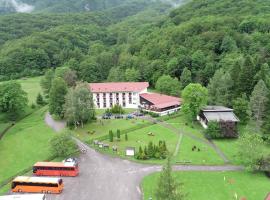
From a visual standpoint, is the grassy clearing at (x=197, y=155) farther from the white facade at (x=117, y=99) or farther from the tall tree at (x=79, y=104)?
the white facade at (x=117, y=99)

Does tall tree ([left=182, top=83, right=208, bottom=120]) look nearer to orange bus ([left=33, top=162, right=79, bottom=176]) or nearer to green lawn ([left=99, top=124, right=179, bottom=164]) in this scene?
green lawn ([left=99, top=124, right=179, bottom=164])

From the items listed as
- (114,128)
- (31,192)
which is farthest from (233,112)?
(31,192)

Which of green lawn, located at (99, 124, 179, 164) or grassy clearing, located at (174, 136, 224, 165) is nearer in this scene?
grassy clearing, located at (174, 136, 224, 165)

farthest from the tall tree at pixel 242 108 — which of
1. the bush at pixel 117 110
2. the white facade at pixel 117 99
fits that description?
the bush at pixel 117 110

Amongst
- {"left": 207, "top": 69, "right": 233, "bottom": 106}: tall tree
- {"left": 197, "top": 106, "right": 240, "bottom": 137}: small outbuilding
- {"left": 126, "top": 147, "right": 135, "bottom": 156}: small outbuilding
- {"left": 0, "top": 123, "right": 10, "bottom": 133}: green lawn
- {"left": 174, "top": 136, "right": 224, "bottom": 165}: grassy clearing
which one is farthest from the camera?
{"left": 0, "top": 123, "right": 10, "bottom": 133}: green lawn

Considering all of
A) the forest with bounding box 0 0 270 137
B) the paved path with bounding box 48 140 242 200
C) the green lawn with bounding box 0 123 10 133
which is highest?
the forest with bounding box 0 0 270 137

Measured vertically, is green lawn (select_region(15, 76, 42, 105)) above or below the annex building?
below

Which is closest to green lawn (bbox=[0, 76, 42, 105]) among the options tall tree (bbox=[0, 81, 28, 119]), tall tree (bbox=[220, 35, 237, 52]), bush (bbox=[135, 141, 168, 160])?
tall tree (bbox=[0, 81, 28, 119])

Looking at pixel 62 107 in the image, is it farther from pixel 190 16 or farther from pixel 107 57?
pixel 190 16
